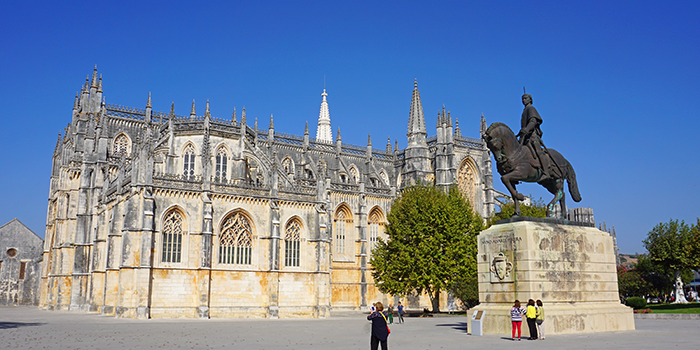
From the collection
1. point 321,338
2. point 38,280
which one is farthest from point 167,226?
point 38,280

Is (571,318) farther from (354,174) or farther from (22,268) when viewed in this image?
(22,268)

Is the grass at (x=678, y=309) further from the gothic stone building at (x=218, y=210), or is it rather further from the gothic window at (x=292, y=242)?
the gothic window at (x=292, y=242)

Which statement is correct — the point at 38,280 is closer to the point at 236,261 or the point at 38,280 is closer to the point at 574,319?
the point at 236,261

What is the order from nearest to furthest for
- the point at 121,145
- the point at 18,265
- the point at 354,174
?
1. the point at 121,145
2. the point at 354,174
3. the point at 18,265

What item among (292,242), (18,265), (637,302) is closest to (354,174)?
(292,242)

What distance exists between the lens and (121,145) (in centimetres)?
5206

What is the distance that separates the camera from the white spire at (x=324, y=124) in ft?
342

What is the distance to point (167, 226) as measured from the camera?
1431 inches

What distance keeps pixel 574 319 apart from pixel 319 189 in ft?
87.7

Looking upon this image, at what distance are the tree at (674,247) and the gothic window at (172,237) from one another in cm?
3709

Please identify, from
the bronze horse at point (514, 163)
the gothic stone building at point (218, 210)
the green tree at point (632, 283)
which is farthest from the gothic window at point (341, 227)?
the bronze horse at point (514, 163)

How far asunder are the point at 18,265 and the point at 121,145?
2882cm

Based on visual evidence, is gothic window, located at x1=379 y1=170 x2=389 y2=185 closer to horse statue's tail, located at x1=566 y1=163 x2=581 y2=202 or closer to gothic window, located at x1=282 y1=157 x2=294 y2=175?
gothic window, located at x1=282 y1=157 x2=294 y2=175

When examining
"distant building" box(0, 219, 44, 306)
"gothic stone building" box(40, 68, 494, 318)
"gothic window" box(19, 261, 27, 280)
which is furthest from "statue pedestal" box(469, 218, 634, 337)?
"gothic window" box(19, 261, 27, 280)
